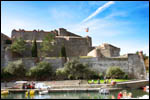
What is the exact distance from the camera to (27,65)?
26.4 metres

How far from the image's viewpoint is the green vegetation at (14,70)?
24.1 metres

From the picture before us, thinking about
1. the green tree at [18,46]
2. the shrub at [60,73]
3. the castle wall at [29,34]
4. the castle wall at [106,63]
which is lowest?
the shrub at [60,73]

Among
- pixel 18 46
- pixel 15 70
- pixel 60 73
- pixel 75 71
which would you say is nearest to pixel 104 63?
pixel 75 71

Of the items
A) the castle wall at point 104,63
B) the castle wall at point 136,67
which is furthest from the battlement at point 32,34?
the castle wall at point 136,67

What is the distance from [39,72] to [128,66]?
14.4 meters

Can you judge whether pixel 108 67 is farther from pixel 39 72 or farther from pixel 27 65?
pixel 27 65

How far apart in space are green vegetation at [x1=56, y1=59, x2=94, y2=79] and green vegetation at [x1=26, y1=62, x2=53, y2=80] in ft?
5.29

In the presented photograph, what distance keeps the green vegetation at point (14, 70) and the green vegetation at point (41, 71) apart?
1.20 m

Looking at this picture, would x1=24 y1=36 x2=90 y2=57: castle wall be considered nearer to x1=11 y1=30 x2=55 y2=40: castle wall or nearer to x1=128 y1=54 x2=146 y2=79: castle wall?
x1=11 y1=30 x2=55 y2=40: castle wall

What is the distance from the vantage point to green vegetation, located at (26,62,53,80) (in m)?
24.4

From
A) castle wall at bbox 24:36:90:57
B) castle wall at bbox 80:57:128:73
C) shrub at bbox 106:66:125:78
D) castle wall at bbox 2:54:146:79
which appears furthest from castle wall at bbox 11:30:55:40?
shrub at bbox 106:66:125:78

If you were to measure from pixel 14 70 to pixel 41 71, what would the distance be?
389 centimetres

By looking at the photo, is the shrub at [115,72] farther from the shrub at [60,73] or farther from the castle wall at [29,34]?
the castle wall at [29,34]

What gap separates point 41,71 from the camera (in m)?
24.5
